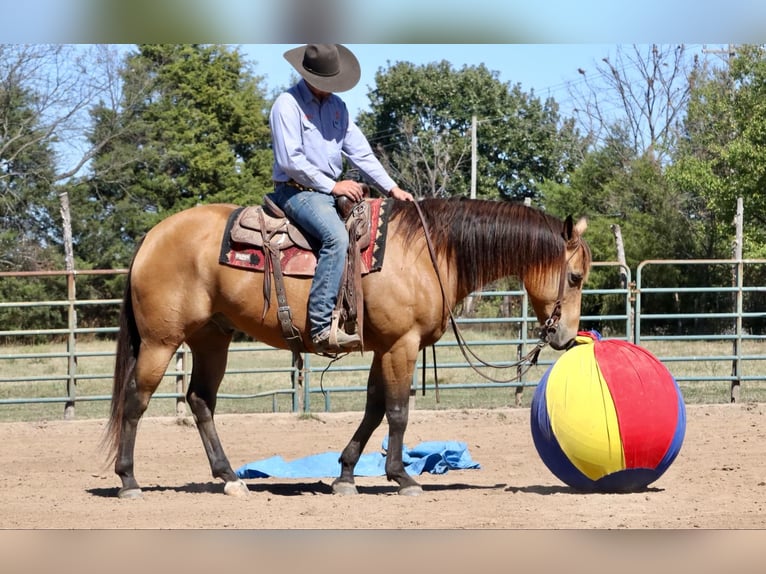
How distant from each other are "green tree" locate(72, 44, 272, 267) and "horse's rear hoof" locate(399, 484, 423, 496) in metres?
20.3

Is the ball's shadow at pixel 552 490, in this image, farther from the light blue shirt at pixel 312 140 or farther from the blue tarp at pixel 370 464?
the light blue shirt at pixel 312 140

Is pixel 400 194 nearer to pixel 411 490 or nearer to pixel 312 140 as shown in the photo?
pixel 312 140

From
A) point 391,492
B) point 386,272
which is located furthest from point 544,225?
point 391,492

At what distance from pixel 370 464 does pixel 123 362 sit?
1.91 meters

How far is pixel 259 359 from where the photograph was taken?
19.7m

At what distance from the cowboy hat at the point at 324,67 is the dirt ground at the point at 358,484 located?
2.27 meters

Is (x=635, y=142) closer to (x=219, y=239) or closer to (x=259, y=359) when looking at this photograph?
(x=259, y=359)

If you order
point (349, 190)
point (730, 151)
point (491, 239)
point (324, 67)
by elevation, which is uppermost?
point (730, 151)

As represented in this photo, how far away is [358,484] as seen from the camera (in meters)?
6.23

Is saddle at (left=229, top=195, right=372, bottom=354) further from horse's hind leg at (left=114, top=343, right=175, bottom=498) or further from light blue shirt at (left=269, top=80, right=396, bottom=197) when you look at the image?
horse's hind leg at (left=114, top=343, right=175, bottom=498)

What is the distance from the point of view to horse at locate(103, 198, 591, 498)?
5.47 metres

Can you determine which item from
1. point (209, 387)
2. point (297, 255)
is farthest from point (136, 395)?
point (297, 255)

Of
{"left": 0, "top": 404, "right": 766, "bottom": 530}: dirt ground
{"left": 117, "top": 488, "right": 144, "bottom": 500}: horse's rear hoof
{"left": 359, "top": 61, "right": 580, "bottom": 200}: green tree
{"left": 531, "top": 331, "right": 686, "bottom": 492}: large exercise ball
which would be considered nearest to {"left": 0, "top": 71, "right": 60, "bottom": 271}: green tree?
{"left": 359, "top": 61, "right": 580, "bottom": 200}: green tree

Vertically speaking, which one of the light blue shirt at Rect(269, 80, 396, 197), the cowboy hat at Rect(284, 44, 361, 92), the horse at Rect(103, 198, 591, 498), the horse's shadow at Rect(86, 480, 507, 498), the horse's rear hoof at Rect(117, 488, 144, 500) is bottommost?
the horse's shadow at Rect(86, 480, 507, 498)
